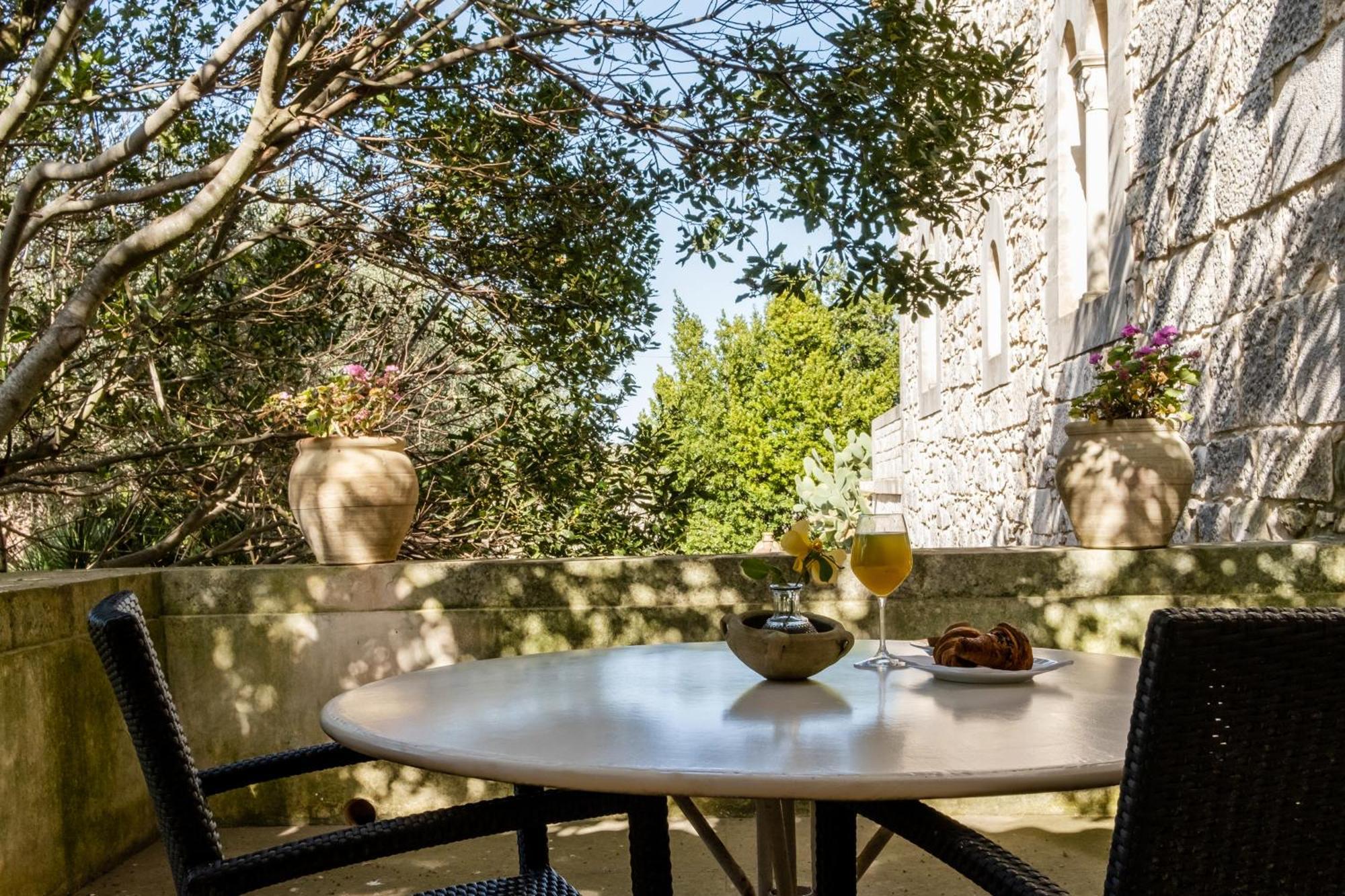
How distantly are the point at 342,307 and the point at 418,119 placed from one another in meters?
1.04

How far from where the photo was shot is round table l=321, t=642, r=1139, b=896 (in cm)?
113

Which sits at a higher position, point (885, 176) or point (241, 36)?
point (241, 36)

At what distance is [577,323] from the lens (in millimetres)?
5664

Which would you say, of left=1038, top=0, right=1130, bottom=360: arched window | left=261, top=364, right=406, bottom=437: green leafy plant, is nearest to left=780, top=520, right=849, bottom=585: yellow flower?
left=261, top=364, right=406, bottom=437: green leafy plant

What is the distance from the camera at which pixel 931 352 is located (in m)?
10.1

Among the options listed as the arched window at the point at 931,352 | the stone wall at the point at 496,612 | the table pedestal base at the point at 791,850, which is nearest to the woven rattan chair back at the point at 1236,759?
the table pedestal base at the point at 791,850

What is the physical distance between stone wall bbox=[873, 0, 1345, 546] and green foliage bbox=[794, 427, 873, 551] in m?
7.68

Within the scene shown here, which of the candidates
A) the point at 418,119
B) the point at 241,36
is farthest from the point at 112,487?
the point at 241,36

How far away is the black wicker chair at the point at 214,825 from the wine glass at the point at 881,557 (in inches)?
23.8

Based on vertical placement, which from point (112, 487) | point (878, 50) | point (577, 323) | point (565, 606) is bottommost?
point (565, 606)

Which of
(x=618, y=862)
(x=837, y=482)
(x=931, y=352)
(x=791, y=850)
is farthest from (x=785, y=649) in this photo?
(x=837, y=482)

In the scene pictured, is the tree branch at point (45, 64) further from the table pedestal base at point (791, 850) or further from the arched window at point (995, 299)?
the arched window at point (995, 299)

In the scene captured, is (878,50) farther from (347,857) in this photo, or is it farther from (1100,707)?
(347,857)

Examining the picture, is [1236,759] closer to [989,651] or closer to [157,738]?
[989,651]
